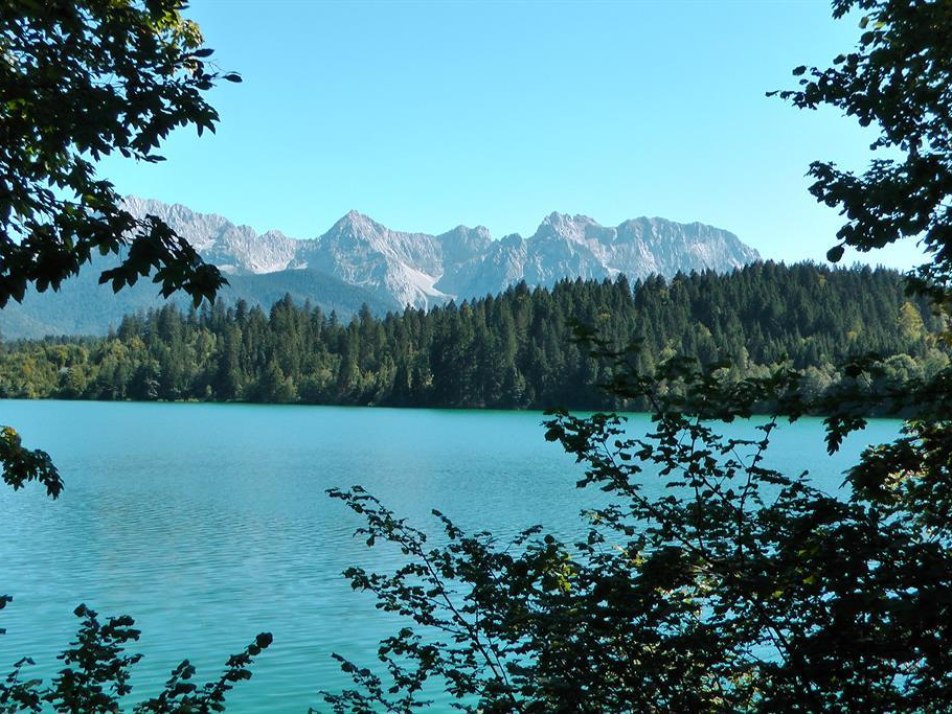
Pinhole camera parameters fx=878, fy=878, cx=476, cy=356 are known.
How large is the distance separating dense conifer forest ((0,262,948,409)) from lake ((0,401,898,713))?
2970 inches

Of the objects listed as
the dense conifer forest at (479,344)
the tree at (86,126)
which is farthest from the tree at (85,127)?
the dense conifer forest at (479,344)

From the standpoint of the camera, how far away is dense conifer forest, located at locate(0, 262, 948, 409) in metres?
138

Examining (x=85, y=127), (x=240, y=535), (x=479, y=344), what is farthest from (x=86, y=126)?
(x=479, y=344)

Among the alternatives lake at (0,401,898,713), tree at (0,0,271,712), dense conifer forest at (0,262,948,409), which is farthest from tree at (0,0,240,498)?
dense conifer forest at (0,262,948,409)

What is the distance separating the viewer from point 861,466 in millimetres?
5910

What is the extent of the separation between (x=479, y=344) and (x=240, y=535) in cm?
11259

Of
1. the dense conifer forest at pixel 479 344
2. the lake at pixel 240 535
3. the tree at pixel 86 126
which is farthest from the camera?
the dense conifer forest at pixel 479 344

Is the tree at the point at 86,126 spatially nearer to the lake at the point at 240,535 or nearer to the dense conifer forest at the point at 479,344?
the lake at the point at 240,535

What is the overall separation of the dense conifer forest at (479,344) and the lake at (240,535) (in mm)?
75436

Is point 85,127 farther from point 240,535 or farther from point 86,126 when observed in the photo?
point 240,535

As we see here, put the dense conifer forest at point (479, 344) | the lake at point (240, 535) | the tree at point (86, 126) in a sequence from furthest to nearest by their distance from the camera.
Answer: the dense conifer forest at point (479, 344)
the lake at point (240, 535)
the tree at point (86, 126)

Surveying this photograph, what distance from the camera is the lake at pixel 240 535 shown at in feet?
51.1

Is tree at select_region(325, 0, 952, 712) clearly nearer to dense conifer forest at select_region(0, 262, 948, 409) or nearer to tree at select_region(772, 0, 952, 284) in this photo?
tree at select_region(772, 0, 952, 284)

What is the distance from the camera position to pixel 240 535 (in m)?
26.8
